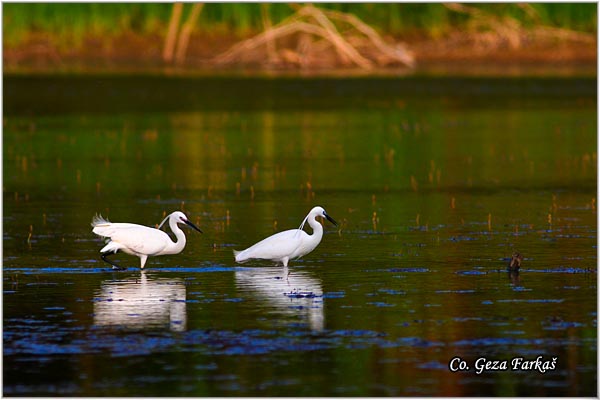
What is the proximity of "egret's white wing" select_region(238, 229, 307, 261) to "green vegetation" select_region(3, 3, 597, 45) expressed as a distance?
4058 centimetres

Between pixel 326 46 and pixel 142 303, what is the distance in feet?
141

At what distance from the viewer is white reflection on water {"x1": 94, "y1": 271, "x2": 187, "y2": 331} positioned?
12.1 m

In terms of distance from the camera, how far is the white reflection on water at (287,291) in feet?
40.9

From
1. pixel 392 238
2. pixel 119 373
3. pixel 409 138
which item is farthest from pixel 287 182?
pixel 119 373

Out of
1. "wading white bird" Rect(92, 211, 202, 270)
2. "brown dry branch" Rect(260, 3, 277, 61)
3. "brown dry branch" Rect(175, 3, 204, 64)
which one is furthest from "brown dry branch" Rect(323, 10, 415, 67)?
"wading white bird" Rect(92, 211, 202, 270)

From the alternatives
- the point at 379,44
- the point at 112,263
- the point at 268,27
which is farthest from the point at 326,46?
the point at 112,263

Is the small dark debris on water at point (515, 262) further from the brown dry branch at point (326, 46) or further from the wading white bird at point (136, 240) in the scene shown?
the brown dry branch at point (326, 46)

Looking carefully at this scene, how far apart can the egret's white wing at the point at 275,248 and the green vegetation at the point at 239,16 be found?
40.6m

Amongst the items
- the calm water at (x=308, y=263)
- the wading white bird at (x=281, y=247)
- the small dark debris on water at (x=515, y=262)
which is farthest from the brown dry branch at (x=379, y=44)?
the small dark debris on water at (x=515, y=262)

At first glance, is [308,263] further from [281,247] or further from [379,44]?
[379,44]

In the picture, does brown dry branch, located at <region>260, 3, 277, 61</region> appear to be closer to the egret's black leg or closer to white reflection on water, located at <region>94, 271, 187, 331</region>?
the egret's black leg

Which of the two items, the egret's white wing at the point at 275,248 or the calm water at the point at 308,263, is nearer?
the calm water at the point at 308,263

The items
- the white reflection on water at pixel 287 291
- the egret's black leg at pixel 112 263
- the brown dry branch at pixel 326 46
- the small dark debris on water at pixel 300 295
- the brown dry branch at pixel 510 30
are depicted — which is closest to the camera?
the white reflection on water at pixel 287 291

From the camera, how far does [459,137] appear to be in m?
30.5
